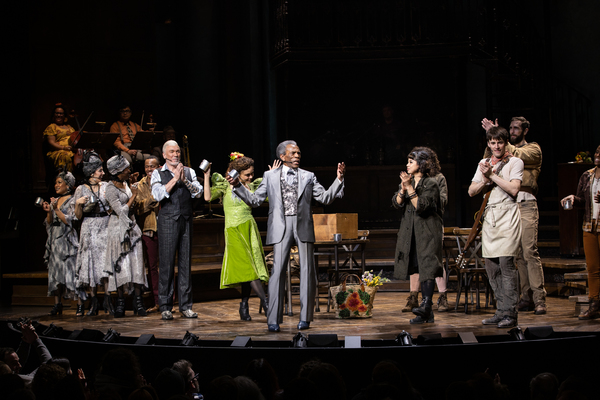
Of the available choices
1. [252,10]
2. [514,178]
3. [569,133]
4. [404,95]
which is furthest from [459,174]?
[514,178]

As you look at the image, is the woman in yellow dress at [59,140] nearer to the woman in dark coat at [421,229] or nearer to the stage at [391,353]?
the stage at [391,353]

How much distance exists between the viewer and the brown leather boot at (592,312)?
5.79m

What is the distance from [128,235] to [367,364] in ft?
10.4

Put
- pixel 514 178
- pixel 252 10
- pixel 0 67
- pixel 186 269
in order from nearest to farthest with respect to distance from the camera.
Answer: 1. pixel 514 178
2. pixel 186 269
3. pixel 0 67
4. pixel 252 10

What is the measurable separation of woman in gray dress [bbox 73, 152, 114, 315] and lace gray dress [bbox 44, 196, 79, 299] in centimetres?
26

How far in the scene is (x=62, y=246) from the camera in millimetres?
7277

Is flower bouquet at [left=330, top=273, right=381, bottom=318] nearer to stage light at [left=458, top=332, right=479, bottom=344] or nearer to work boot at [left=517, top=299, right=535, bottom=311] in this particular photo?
work boot at [left=517, top=299, right=535, bottom=311]

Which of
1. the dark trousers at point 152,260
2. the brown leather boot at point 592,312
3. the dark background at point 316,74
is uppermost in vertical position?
the dark background at point 316,74

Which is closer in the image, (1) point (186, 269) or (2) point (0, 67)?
(1) point (186, 269)

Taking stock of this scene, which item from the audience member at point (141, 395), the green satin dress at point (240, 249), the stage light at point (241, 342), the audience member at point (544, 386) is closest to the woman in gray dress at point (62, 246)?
the green satin dress at point (240, 249)

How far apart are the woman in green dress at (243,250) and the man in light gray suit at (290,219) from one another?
75 cm

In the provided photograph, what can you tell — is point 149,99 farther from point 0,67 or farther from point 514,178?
point 514,178

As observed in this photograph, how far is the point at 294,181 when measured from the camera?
226 inches

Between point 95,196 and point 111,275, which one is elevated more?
point 95,196
